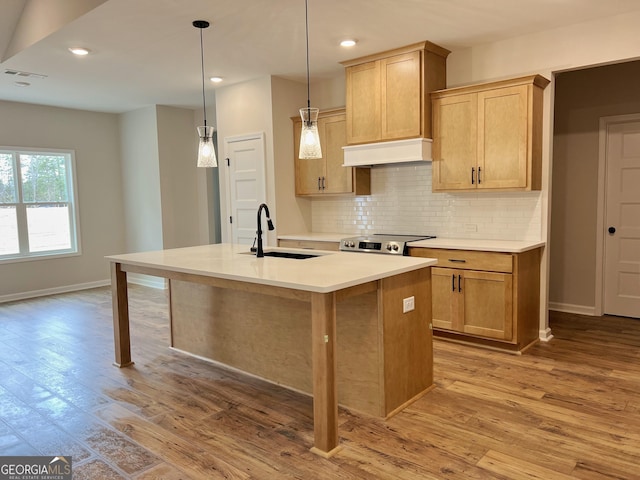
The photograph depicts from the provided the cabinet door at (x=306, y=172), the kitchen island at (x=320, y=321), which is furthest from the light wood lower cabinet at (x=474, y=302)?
the cabinet door at (x=306, y=172)

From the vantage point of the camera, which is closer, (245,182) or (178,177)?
(245,182)

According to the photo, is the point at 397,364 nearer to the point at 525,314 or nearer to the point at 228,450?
the point at 228,450

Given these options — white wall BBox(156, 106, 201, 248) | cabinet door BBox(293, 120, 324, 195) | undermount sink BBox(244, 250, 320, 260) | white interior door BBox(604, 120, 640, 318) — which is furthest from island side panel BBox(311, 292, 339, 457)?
white wall BBox(156, 106, 201, 248)

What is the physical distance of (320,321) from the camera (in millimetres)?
2400

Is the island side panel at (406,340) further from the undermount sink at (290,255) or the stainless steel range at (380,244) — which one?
the stainless steel range at (380,244)

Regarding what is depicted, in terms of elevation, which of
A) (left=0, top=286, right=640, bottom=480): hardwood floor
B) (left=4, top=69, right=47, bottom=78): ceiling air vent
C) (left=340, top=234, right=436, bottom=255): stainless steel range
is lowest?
(left=0, top=286, right=640, bottom=480): hardwood floor

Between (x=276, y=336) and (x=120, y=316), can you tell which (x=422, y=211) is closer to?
(x=276, y=336)

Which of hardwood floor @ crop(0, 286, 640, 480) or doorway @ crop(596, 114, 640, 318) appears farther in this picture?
doorway @ crop(596, 114, 640, 318)

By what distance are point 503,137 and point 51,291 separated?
6.28m

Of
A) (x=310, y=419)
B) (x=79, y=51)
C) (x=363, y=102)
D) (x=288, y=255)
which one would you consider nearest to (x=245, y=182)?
(x=363, y=102)

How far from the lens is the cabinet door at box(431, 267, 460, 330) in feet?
13.6

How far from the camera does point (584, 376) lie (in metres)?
3.42

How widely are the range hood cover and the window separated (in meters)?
4.52

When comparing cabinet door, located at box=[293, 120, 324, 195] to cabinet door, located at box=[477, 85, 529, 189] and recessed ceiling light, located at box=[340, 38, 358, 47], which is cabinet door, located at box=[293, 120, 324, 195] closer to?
recessed ceiling light, located at box=[340, 38, 358, 47]
